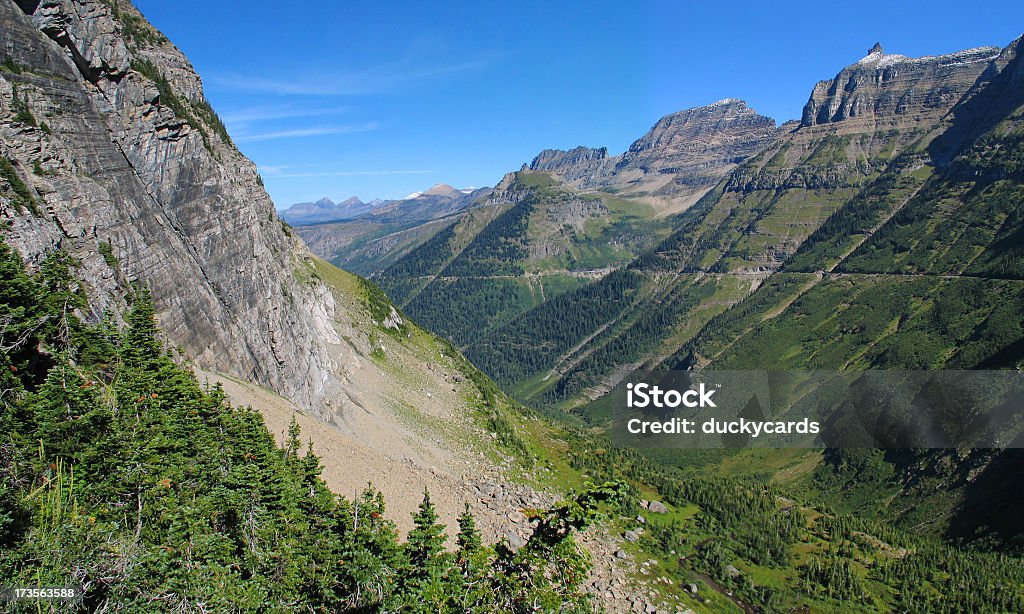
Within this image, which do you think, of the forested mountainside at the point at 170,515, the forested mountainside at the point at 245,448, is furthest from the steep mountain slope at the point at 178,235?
the forested mountainside at the point at 170,515

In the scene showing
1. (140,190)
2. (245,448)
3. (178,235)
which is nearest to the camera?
(245,448)

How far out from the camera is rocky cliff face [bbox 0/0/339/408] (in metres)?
36.8

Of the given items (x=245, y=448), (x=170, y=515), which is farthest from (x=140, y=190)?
(x=170, y=515)

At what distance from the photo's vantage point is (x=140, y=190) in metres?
46.9

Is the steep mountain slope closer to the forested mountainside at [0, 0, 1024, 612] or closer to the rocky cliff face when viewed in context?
the rocky cliff face

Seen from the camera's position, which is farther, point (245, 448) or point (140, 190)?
point (140, 190)

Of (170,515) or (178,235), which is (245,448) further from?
(178,235)

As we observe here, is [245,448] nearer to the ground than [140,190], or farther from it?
nearer to the ground

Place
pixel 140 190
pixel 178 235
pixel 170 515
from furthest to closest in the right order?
1. pixel 178 235
2. pixel 140 190
3. pixel 170 515

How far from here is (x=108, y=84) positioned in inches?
1877

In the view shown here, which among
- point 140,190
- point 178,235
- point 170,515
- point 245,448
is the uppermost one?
point 140,190

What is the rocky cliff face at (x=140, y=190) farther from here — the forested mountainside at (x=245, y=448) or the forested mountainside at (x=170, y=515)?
the forested mountainside at (x=170, y=515)

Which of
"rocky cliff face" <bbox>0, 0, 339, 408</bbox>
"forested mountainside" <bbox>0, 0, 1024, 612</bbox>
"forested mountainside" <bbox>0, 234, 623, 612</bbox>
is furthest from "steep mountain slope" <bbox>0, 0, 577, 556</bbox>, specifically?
"forested mountainside" <bbox>0, 234, 623, 612</bbox>

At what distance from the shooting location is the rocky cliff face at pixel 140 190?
36.8 metres
